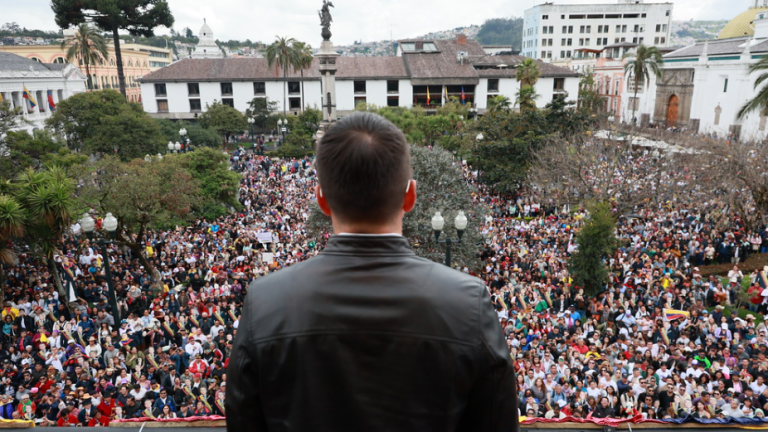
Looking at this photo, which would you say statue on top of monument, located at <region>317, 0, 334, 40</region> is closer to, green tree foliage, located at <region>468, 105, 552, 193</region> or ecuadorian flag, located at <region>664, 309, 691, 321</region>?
green tree foliage, located at <region>468, 105, 552, 193</region>

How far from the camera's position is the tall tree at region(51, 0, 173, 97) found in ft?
141

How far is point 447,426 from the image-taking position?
167 cm

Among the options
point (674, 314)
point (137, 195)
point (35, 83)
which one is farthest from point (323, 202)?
point (35, 83)

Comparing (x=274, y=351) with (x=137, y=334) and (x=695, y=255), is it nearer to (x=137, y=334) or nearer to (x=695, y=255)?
(x=137, y=334)

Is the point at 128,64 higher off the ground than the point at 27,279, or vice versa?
the point at 128,64

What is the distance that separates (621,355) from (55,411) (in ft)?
37.2

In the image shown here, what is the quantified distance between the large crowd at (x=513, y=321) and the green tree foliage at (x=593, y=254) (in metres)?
0.44

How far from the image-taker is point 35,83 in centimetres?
4600

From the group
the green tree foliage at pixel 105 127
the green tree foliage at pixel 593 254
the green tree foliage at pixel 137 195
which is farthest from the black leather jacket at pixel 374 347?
the green tree foliage at pixel 105 127

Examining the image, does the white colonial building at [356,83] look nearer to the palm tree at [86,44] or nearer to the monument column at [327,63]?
the palm tree at [86,44]

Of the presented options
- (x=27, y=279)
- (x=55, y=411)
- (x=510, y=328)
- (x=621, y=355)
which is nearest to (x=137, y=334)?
(x=55, y=411)

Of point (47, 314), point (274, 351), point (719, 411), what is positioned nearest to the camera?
point (274, 351)

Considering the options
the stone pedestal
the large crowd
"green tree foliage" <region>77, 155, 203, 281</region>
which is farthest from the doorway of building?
"green tree foliage" <region>77, 155, 203, 281</region>

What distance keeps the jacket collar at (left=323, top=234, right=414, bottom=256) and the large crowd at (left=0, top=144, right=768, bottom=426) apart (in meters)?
7.84
